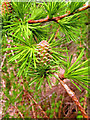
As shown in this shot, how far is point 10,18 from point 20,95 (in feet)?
1.43

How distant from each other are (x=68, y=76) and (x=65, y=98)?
24.9 inches

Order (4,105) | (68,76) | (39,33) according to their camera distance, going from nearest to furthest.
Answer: (68,76) < (39,33) < (4,105)

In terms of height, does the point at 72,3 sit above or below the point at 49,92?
above

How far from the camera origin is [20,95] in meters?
0.67

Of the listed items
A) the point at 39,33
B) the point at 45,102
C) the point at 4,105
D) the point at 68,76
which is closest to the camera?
the point at 68,76

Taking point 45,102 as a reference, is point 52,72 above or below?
above

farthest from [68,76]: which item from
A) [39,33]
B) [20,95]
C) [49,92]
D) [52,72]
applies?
[49,92]

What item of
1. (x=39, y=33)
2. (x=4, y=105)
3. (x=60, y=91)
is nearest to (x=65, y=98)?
(x=60, y=91)

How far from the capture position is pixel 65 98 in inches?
35.2

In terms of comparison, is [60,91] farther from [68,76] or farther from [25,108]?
[68,76]

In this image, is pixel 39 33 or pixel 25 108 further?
pixel 25 108

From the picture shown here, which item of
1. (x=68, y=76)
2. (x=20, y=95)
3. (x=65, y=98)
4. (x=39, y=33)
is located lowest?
(x=65, y=98)

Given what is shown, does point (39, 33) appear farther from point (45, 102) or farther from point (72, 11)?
point (45, 102)

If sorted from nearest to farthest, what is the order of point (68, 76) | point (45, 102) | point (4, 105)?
point (68, 76) < point (4, 105) < point (45, 102)
